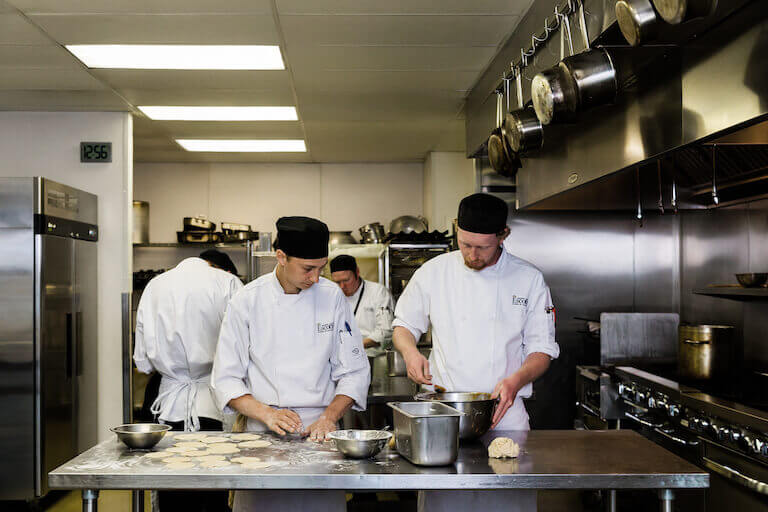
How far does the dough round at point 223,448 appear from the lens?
2.23 metres

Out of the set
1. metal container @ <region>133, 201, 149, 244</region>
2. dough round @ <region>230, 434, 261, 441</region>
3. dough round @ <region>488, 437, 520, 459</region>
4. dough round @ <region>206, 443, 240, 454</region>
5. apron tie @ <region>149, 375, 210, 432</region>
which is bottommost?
apron tie @ <region>149, 375, 210, 432</region>

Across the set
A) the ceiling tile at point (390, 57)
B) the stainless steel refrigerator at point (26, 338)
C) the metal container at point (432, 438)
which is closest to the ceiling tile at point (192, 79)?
the ceiling tile at point (390, 57)

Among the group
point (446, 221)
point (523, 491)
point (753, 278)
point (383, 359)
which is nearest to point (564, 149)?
point (753, 278)

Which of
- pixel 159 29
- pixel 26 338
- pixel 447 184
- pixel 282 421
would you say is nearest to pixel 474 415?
pixel 282 421

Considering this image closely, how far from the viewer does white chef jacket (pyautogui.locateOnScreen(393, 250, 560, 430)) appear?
291 centimetres

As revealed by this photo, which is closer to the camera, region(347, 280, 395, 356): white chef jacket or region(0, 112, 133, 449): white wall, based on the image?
region(0, 112, 133, 449): white wall

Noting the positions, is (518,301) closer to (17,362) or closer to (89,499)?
(89,499)

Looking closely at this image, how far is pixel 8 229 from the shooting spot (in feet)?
14.4

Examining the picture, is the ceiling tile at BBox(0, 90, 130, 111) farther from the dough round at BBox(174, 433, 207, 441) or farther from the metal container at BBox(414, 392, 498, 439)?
Result: the metal container at BBox(414, 392, 498, 439)

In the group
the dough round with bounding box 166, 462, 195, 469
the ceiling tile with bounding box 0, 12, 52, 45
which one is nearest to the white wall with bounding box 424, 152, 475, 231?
the ceiling tile with bounding box 0, 12, 52, 45

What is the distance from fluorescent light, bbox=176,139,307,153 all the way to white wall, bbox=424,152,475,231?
1301mm

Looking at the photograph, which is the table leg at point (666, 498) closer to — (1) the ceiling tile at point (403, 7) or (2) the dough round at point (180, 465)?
(2) the dough round at point (180, 465)

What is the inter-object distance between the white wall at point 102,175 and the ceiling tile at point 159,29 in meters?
1.69

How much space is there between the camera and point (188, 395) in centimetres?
391
